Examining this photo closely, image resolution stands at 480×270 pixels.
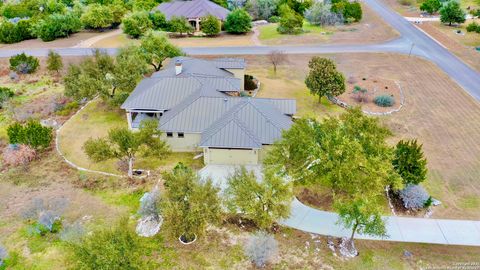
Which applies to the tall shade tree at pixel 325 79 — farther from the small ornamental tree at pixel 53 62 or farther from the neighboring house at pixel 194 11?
the neighboring house at pixel 194 11

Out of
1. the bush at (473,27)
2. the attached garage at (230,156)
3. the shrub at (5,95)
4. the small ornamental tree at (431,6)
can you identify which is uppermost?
the small ornamental tree at (431,6)

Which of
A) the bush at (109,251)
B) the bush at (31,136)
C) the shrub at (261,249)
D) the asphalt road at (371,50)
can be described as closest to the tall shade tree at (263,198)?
the shrub at (261,249)

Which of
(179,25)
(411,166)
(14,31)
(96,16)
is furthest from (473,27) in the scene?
(14,31)

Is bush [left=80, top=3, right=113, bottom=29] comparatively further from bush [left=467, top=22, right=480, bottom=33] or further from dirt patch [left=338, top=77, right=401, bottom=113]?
bush [left=467, top=22, right=480, bottom=33]

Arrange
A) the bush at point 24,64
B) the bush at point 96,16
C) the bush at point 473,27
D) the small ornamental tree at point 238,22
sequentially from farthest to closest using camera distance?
the bush at point 96,16 < the small ornamental tree at point 238,22 < the bush at point 473,27 < the bush at point 24,64

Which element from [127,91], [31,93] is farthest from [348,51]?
[31,93]

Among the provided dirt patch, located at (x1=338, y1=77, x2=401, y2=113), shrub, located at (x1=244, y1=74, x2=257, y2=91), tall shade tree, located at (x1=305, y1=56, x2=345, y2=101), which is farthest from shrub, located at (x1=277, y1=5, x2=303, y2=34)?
tall shade tree, located at (x1=305, y1=56, x2=345, y2=101)

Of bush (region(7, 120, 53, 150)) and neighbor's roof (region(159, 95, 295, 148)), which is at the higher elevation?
neighbor's roof (region(159, 95, 295, 148))
